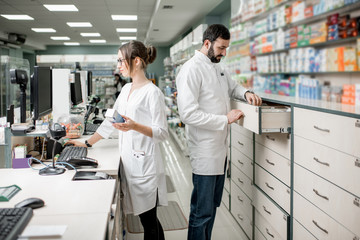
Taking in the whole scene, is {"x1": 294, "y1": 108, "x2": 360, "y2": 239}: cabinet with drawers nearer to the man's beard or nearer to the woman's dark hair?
the man's beard

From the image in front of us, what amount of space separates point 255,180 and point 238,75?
3154 mm

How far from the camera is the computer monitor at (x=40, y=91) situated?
91.7 inches

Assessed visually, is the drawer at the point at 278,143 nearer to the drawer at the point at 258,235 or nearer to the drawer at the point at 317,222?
the drawer at the point at 317,222

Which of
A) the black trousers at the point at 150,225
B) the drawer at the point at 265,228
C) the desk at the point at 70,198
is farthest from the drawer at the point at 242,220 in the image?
the desk at the point at 70,198

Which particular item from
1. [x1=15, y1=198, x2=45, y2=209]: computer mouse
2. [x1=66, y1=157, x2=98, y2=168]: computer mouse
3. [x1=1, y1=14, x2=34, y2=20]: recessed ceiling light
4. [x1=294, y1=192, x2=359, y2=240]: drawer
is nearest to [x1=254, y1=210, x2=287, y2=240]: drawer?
[x1=294, y1=192, x2=359, y2=240]: drawer

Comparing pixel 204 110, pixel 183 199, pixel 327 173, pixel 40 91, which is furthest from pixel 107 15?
pixel 327 173

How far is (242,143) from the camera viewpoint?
296cm

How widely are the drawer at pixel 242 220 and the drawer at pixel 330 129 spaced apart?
1140 millimetres

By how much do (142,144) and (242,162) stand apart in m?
1.23

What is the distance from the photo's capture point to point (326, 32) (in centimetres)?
333

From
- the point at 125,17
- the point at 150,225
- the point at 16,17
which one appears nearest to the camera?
the point at 150,225

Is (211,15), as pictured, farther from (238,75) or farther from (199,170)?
(199,170)

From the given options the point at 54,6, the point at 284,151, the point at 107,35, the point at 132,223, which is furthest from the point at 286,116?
the point at 107,35

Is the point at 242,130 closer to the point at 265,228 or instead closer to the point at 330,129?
the point at 265,228
